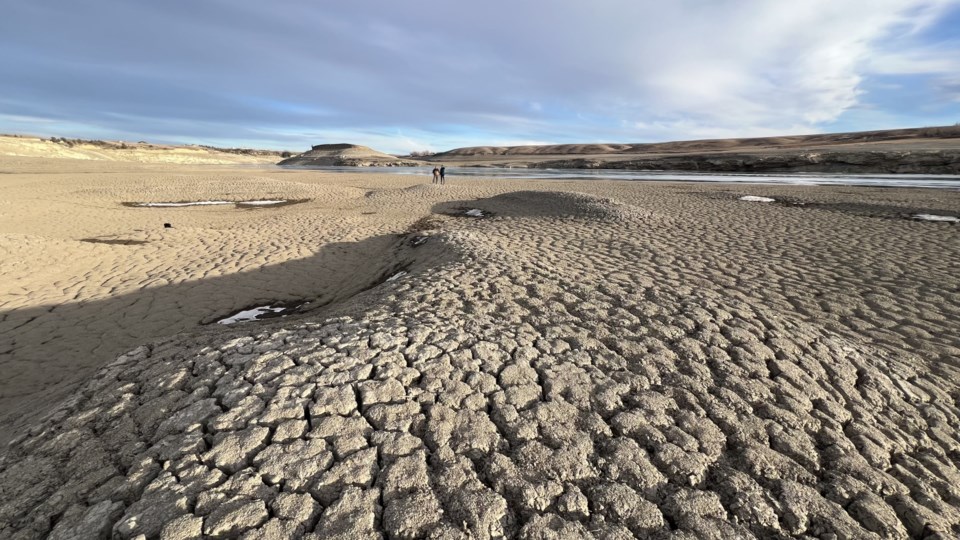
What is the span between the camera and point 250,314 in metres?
6.74

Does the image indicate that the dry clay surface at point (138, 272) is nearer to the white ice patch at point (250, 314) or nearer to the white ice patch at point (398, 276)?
the white ice patch at point (250, 314)

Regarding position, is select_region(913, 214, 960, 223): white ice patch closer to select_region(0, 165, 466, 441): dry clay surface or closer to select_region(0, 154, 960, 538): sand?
select_region(0, 154, 960, 538): sand

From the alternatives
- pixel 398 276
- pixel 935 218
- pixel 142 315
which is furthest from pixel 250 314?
pixel 935 218

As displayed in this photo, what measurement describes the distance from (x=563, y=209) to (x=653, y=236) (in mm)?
4260

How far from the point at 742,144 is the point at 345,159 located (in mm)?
90517

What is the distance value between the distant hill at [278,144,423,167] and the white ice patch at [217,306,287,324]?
270 feet

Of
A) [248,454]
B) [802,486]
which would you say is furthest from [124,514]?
[802,486]

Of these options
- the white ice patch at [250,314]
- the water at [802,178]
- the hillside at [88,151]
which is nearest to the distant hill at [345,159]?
the hillside at [88,151]

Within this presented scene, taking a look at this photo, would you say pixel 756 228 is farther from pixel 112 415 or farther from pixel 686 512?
pixel 112 415

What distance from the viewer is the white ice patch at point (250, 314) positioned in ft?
21.2

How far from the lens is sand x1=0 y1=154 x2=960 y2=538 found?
2.37 meters

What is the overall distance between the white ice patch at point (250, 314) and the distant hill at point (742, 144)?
3463 inches

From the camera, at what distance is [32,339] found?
5.68 m

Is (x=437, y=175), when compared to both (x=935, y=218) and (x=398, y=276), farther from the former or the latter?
(x=935, y=218)
